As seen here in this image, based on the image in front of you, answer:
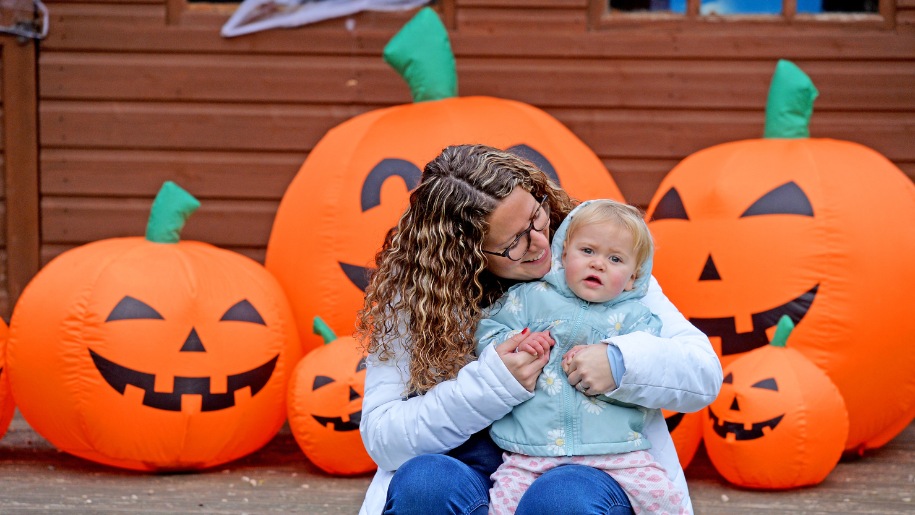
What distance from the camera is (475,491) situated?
218 centimetres

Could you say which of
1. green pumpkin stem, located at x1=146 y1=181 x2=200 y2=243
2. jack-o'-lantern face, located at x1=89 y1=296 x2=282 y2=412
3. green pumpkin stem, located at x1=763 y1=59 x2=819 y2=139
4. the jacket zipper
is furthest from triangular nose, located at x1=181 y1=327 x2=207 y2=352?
green pumpkin stem, located at x1=763 y1=59 x2=819 y2=139

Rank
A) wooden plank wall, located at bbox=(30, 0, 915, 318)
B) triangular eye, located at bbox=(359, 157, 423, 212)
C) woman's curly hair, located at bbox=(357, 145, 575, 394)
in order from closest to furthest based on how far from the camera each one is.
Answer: woman's curly hair, located at bbox=(357, 145, 575, 394) → triangular eye, located at bbox=(359, 157, 423, 212) → wooden plank wall, located at bbox=(30, 0, 915, 318)

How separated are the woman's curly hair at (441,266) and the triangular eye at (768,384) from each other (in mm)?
1515

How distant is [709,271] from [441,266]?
179 centimetres

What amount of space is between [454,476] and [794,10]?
3.37m

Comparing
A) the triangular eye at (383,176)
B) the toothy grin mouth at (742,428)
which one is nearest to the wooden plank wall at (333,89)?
the triangular eye at (383,176)

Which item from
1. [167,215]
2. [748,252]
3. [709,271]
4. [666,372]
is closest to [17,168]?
[167,215]

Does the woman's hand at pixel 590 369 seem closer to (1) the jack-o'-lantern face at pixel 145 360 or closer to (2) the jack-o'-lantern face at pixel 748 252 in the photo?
(2) the jack-o'-lantern face at pixel 748 252

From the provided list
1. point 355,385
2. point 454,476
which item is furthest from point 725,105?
point 454,476

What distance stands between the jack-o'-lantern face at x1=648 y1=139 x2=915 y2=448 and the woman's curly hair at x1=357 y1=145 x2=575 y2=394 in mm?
1628

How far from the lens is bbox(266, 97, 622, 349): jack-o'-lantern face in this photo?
396cm

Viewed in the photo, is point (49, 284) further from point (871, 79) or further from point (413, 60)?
point (871, 79)

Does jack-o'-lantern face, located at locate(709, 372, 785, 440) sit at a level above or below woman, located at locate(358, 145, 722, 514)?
below

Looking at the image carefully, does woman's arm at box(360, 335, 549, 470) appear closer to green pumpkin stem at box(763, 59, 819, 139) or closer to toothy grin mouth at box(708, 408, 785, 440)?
toothy grin mouth at box(708, 408, 785, 440)
